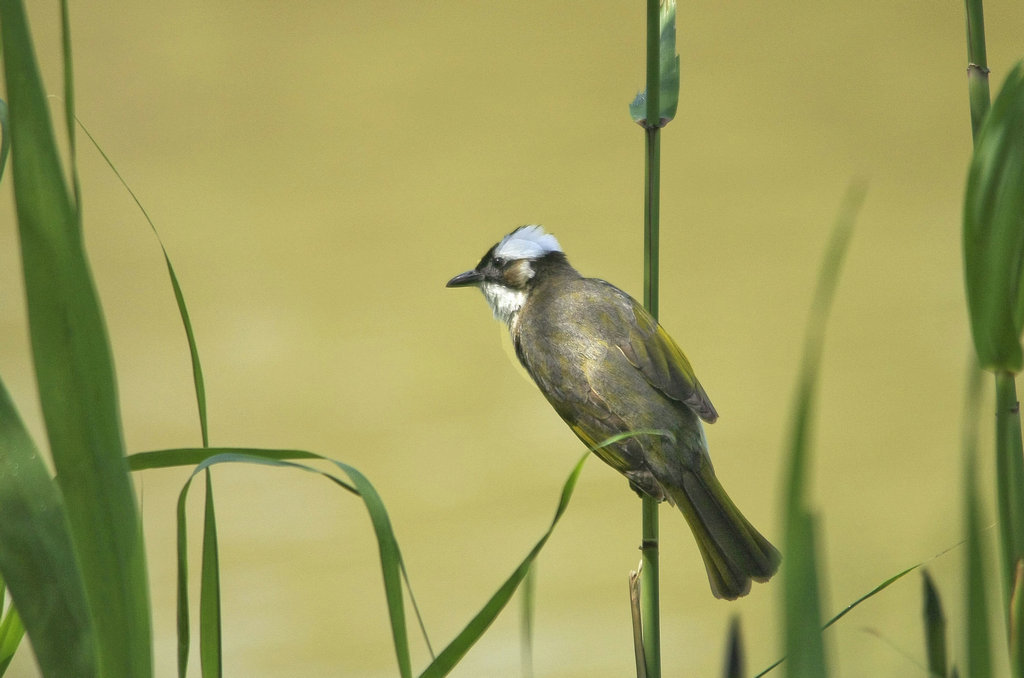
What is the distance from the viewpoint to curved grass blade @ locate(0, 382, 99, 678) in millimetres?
377

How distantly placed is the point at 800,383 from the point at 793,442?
22mm

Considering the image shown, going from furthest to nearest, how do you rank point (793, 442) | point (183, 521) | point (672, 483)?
point (672, 483) < point (183, 521) < point (793, 442)

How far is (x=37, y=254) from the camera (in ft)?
1.18

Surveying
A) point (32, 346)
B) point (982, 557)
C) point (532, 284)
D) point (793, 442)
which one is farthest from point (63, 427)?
point (532, 284)

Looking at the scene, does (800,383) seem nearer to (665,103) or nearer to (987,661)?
(987,661)

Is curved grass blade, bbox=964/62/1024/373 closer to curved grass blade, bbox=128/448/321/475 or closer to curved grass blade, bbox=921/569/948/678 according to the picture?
curved grass blade, bbox=921/569/948/678

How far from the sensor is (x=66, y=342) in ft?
1.16

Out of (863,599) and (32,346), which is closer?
(32,346)

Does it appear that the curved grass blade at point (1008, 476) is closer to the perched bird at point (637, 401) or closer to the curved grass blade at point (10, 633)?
the perched bird at point (637, 401)

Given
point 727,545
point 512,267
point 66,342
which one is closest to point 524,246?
point 512,267

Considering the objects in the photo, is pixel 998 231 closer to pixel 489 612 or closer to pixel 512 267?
pixel 489 612

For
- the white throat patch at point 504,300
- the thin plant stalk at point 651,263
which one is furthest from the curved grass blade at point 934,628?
the white throat patch at point 504,300

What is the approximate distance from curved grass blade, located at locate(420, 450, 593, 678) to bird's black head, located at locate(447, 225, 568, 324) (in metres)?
0.66

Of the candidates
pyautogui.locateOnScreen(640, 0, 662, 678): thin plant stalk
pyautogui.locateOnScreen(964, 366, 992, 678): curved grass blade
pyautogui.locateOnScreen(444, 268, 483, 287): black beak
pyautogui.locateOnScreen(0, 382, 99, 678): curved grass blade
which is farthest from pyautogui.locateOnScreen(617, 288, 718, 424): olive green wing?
pyautogui.locateOnScreen(0, 382, 99, 678): curved grass blade
